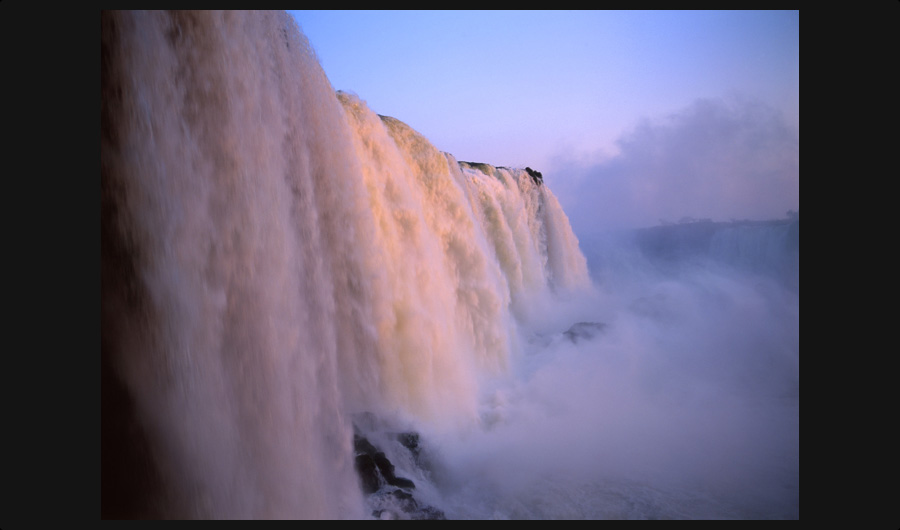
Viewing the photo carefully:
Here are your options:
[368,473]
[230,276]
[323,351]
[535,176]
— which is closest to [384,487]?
[368,473]

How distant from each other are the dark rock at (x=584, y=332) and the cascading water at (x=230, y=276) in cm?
446

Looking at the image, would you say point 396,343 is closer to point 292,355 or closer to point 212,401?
point 292,355

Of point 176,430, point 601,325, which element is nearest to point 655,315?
point 601,325

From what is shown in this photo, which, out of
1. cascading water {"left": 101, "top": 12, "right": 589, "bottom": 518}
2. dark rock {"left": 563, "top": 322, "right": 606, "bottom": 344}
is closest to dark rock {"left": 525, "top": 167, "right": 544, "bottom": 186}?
dark rock {"left": 563, "top": 322, "right": 606, "bottom": 344}

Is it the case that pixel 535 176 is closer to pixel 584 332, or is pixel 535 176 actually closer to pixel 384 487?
pixel 584 332

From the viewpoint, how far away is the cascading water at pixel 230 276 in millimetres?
1864

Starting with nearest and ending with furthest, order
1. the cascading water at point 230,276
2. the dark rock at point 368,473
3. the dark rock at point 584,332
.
→ the cascading water at point 230,276 < the dark rock at point 368,473 < the dark rock at point 584,332

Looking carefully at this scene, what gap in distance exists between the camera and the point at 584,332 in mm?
7703

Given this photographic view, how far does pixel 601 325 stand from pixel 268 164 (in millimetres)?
7010

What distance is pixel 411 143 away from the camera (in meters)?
5.70

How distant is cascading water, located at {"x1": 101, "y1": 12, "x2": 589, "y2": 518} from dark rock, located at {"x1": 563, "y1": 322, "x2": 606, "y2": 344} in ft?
14.6

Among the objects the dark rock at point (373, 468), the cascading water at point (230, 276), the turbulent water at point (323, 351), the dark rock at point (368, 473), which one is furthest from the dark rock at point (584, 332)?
the dark rock at point (368, 473)

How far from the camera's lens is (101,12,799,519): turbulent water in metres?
1.90

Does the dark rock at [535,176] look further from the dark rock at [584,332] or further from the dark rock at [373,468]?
the dark rock at [373,468]
